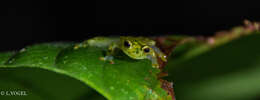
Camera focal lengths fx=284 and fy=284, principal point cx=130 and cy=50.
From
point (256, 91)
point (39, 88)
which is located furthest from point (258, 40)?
point (39, 88)

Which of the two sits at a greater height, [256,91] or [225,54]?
[225,54]

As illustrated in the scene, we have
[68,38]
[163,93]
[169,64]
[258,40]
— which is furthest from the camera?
[68,38]

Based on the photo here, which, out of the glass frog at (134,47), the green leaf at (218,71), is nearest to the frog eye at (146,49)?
the glass frog at (134,47)

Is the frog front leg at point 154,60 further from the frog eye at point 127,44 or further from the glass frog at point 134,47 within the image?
the frog eye at point 127,44

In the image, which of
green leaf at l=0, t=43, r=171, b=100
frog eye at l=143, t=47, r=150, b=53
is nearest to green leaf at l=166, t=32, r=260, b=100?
frog eye at l=143, t=47, r=150, b=53

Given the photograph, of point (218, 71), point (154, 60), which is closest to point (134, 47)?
point (154, 60)

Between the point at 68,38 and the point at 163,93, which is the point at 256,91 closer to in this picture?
the point at 163,93

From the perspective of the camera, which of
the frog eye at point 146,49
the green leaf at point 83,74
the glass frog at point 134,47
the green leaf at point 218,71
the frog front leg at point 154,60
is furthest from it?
the green leaf at point 218,71
